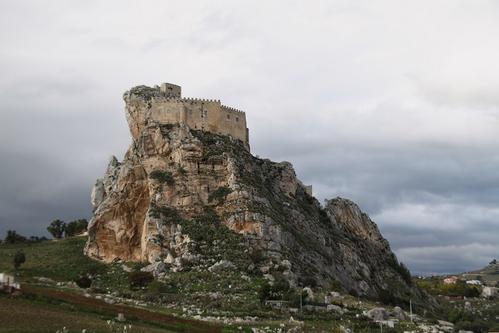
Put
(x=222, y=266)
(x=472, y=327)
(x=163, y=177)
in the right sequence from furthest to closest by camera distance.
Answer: (x=163, y=177) → (x=222, y=266) → (x=472, y=327)

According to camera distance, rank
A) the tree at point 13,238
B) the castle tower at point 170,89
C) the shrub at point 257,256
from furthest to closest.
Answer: the tree at point 13,238
the castle tower at point 170,89
the shrub at point 257,256

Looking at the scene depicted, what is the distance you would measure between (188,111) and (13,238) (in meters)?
49.2

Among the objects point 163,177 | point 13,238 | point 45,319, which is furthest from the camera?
point 13,238

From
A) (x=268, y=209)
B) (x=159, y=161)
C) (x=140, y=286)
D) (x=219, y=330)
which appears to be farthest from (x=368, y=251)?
(x=219, y=330)

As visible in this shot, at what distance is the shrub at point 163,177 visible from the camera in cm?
8388

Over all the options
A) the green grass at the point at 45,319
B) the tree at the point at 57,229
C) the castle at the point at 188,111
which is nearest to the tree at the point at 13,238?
the tree at the point at 57,229

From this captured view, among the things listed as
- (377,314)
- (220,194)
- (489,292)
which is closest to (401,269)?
(489,292)

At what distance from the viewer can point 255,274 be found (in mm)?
68562

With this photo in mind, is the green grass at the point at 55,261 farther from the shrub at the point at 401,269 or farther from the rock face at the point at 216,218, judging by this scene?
the shrub at the point at 401,269

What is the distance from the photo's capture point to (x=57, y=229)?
12269 centimetres

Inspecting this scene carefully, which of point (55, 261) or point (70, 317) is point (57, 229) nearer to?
point (55, 261)

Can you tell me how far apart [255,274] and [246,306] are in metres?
14.0

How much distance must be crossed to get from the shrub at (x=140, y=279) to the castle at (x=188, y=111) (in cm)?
2803

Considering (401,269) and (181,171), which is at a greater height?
(181,171)
